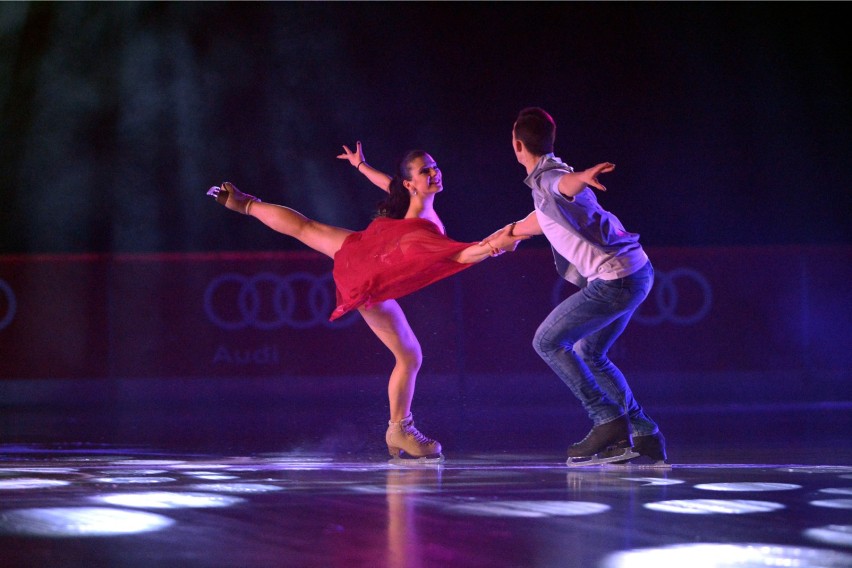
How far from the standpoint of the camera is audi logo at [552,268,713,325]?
869 cm

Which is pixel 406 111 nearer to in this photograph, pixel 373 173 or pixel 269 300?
pixel 269 300

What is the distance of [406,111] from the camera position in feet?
37.2

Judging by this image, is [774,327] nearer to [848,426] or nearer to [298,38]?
[848,426]

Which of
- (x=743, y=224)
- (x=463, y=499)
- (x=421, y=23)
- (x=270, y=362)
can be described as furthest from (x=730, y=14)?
(x=463, y=499)

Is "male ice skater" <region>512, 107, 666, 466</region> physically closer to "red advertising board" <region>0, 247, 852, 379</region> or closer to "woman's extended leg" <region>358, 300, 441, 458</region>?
"woman's extended leg" <region>358, 300, 441, 458</region>

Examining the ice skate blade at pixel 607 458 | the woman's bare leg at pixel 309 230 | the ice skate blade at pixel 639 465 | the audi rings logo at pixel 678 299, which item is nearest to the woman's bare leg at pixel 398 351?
the woman's bare leg at pixel 309 230

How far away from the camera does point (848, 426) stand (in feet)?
19.5

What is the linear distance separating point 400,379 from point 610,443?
3.10 ft

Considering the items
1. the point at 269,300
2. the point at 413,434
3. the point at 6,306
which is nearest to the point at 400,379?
the point at 413,434

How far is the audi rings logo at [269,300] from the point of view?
8664 millimetres

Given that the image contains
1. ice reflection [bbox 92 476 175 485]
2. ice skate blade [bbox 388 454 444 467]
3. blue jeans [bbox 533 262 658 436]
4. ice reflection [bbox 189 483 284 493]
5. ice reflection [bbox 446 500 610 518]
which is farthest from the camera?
ice skate blade [bbox 388 454 444 467]

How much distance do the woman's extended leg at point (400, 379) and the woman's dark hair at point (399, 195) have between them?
0.39 metres

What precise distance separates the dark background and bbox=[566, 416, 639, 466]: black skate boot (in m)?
7.06

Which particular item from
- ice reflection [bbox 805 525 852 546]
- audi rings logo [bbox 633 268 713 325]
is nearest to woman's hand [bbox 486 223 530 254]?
ice reflection [bbox 805 525 852 546]
